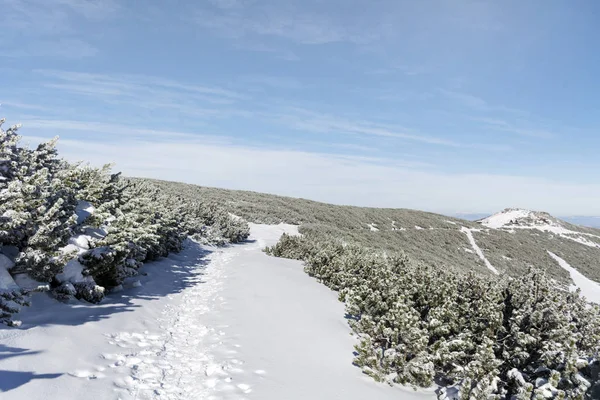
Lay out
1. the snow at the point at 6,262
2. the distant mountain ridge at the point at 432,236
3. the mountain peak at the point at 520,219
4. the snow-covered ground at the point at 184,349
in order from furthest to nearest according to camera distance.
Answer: the mountain peak at the point at 520,219
the distant mountain ridge at the point at 432,236
the snow at the point at 6,262
the snow-covered ground at the point at 184,349

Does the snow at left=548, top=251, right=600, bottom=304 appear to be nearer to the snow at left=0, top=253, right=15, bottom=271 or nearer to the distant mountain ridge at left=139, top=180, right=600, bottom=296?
the distant mountain ridge at left=139, top=180, right=600, bottom=296

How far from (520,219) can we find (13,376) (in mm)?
70254

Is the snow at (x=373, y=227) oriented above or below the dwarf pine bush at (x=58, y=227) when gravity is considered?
below

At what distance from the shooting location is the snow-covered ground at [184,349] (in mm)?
3893

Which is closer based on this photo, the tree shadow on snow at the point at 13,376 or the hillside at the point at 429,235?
the tree shadow on snow at the point at 13,376

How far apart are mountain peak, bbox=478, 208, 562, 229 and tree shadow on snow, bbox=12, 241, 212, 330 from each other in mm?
55874

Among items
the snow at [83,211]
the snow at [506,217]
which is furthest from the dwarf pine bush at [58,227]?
the snow at [506,217]

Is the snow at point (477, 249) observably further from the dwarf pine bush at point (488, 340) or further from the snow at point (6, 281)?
the snow at point (6, 281)

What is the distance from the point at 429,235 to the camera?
119ft

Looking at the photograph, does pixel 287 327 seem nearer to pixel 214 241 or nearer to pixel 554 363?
pixel 554 363

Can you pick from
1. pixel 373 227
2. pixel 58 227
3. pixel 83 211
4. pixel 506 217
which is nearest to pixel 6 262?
pixel 58 227

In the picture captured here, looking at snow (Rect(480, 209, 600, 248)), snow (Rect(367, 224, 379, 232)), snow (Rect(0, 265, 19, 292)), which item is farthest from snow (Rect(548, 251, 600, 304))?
snow (Rect(0, 265, 19, 292))

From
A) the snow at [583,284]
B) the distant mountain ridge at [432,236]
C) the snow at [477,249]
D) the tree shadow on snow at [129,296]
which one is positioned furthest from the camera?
the snow at [477,249]

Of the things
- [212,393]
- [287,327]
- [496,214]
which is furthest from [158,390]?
[496,214]
